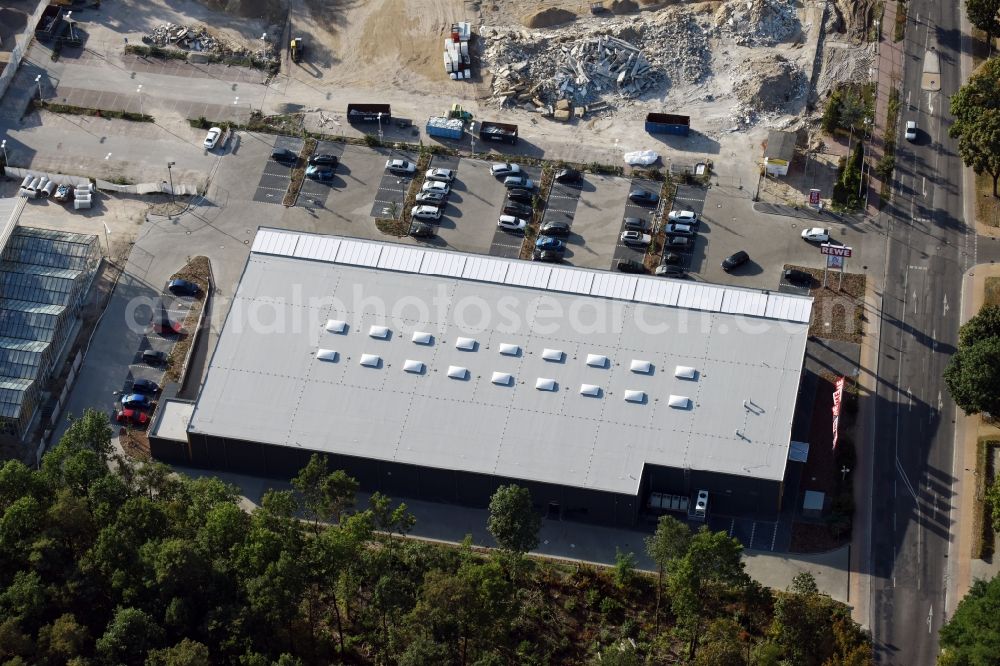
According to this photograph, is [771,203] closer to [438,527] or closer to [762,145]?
[762,145]

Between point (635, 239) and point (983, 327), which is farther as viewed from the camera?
point (635, 239)

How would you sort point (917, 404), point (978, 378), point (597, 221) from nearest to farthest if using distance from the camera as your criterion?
1. point (978, 378)
2. point (917, 404)
3. point (597, 221)

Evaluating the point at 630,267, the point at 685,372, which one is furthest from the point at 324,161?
the point at 685,372

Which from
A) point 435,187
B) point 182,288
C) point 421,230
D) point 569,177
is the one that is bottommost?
point 182,288

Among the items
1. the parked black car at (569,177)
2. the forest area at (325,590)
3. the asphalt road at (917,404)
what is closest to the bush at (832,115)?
the asphalt road at (917,404)

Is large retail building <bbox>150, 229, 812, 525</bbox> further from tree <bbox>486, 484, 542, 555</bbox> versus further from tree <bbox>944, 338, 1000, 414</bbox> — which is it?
tree <bbox>944, 338, 1000, 414</bbox>

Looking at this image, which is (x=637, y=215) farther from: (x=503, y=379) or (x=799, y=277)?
(x=503, y=379)

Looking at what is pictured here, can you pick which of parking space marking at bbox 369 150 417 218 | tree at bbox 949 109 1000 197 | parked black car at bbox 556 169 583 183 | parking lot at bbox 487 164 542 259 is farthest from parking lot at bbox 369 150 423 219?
tree at bbox 949 109 1000 197
